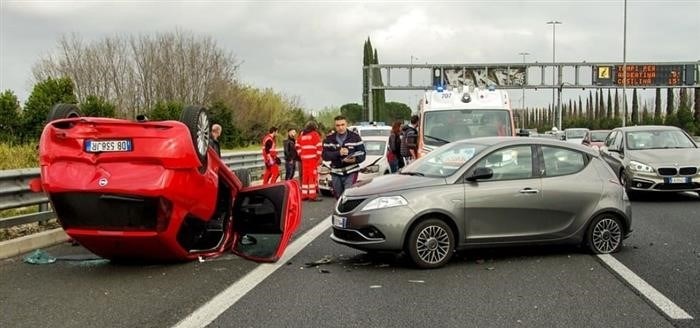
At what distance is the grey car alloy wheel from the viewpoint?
8.53m

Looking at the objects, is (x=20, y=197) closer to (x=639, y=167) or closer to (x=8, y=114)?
(x=639, y=167)

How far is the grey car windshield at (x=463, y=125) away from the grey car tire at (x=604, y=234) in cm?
586

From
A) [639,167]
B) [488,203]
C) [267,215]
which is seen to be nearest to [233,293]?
[267,215]

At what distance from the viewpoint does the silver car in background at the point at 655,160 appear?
1416 centimetres

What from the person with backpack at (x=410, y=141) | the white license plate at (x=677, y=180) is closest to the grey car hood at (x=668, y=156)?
the white license plate at (x=677, y=180)

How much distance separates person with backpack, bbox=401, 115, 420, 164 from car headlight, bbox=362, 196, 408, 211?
24.2ft

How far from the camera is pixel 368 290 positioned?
6.78m

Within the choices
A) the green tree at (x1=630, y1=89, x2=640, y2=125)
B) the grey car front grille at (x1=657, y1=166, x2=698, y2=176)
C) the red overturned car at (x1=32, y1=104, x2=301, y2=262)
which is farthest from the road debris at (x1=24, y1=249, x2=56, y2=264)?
the green tree at (x1=630, y1=89, x2=640, y2=125)

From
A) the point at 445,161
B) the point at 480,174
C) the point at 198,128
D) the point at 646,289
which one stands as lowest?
the point at 646,289

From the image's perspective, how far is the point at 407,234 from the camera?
7715 millimetres

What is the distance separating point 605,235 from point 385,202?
2.82 meters

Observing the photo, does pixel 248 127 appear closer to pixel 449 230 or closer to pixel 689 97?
pixel 449 230

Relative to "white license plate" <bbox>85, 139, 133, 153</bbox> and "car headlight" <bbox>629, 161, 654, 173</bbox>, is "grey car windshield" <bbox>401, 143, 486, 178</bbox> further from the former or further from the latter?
"car headlight" <bbox>629, 161, 654, 173</bbox>

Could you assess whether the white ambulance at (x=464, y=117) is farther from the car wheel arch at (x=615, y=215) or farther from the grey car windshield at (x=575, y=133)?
the grey car windshield at (x=575, y=133)
